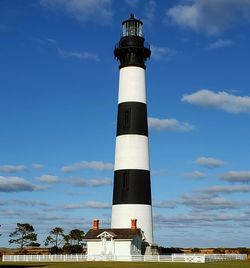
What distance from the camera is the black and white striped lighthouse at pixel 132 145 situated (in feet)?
160

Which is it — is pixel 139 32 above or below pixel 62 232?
above

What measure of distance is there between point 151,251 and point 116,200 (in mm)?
6058

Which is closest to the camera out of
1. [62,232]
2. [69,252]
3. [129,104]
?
[129,104]

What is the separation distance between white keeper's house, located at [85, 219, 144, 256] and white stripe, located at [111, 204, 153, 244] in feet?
1.99

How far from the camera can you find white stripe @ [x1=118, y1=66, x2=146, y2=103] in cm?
5100

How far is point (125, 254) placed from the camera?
156ft

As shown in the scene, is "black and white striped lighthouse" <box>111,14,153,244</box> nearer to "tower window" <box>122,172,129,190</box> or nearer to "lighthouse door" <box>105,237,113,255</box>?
"tower window" <box>122,172,129,190</box>

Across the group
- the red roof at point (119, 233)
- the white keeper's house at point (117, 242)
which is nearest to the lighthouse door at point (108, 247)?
the white keeper's house at point (117, 242)

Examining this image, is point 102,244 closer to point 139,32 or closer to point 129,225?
point 129,225

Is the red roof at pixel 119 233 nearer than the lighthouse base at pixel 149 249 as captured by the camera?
Yes

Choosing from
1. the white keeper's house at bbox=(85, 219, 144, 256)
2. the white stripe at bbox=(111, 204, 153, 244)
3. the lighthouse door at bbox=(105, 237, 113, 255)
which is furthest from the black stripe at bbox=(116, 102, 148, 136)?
A: the lighthouse door at bbox=(105, 237, 113, 255)

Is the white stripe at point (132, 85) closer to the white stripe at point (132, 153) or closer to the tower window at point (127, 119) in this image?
the tower window at point (127, 119)

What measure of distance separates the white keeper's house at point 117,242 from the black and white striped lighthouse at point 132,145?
0.99 meters

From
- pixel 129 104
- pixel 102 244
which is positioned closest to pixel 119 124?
pixel 129 104
